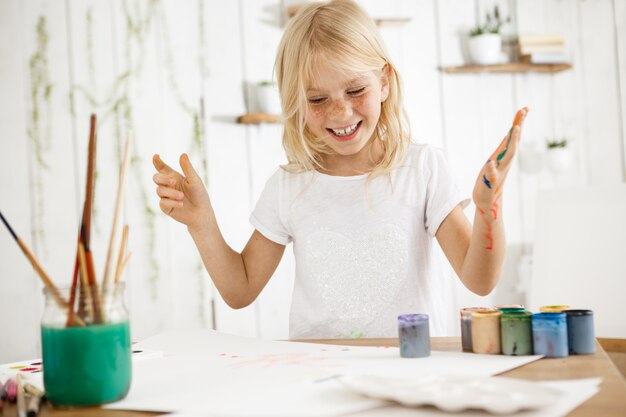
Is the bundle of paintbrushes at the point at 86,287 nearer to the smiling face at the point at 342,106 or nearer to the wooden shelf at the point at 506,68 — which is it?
the smiling face at the point at 342,106

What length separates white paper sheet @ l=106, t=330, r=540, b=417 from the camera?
68cm

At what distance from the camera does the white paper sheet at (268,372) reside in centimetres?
68

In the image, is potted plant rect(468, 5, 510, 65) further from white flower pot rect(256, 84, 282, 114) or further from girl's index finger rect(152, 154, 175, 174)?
girl's index finger rect(152, 154, 175, 174)

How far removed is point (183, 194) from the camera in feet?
3.97

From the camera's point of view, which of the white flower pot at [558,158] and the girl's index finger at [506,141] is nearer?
the girl's index finger at [506,141]

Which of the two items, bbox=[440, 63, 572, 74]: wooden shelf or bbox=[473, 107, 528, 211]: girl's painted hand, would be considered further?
bbox=[440, 63, 572, 74]: wooden shelf

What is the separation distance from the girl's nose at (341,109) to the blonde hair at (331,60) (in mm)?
62

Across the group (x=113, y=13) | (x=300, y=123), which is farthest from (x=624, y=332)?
(x=113, y=13)

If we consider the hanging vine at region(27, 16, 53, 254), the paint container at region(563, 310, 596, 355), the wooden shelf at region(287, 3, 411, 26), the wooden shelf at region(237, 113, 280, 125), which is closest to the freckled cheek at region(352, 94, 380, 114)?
the paint container at region(563, 310, 596, 355)

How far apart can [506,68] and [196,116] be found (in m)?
1.33

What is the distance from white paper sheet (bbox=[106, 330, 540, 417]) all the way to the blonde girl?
35cm

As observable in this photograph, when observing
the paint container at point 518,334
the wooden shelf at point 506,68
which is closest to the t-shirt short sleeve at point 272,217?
the paint container at point 518,334

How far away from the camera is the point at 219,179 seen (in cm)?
277

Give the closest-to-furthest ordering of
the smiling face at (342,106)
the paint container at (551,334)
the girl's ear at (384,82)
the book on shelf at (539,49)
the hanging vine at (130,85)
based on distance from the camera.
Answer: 1. the paint container at (551,334)
2. the smiling face at (342,106)
3. the girl's ear at (384,82)
4. the hanging vine at (130,85)
5. the book on shelf at (539,49)
